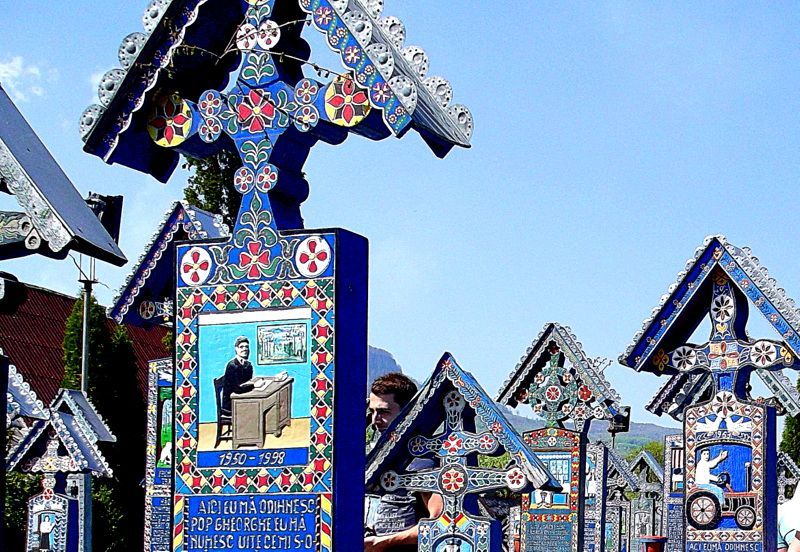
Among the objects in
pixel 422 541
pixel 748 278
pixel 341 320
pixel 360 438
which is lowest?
pixel 422 541

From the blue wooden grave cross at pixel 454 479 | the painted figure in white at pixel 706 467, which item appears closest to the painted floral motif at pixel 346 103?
the blue wooden grave cross at pixel 454 479

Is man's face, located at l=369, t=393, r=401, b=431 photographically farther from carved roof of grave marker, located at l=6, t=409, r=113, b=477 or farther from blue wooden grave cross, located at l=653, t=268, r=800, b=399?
carved roof of grave marker, located at l=6, t=409, r=113, b=477

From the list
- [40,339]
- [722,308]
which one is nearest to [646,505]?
[40,339]

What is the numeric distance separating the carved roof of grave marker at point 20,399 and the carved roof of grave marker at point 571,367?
3954 millimetres

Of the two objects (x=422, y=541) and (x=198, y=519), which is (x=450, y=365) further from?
(x=198, y=519)

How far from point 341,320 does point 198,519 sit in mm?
1180

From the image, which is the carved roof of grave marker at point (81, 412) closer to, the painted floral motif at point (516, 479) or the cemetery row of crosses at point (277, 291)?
the cemetery row of crosses at point (277, 291)

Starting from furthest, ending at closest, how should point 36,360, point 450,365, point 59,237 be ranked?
1. point 36,360
2. point 450,365
3. point 59,237

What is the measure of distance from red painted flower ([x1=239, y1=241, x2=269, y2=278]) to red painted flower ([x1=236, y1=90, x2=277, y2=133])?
0.58 m

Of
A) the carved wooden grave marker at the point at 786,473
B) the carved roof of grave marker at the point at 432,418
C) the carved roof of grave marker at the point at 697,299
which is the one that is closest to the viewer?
the carved roof of grave marker at the point at 432,418

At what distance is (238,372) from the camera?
7.31 metres

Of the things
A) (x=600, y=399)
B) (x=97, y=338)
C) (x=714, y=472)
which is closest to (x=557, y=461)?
(x=600, y=399)

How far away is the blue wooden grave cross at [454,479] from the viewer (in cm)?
881

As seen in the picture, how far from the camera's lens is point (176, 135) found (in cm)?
766
